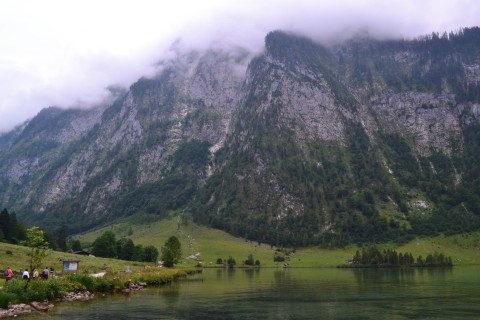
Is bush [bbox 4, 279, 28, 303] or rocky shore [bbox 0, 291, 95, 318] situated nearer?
rocky shore [bbox 0, 291, 95, 318]

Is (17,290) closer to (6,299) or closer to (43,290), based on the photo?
(6,299)

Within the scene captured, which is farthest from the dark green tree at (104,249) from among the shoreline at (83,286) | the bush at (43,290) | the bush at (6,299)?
the bush at (6,299)

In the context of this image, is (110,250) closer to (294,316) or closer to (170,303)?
(170,303)

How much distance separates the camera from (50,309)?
57.4 m

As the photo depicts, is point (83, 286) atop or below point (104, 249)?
below

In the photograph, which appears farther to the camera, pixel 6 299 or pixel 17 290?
pixel 17 290

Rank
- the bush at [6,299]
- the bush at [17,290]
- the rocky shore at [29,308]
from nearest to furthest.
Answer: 1. the rocky shore at [29,308]
2. the bush at [6,299]
3. the bush at [17,290]

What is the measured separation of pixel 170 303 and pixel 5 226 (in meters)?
119

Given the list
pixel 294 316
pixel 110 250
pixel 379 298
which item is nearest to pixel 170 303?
pixel 294 316

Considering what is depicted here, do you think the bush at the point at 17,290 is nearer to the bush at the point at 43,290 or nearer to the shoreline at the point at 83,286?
the shoreline at the point at 83,286

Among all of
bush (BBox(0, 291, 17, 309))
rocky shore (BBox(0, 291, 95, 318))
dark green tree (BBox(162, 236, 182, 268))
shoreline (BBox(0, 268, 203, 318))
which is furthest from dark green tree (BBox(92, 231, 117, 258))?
bush (BBox(0, 291, 17, 309))

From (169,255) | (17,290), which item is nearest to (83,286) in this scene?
(17,290)

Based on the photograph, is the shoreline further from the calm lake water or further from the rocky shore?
the calm lake water

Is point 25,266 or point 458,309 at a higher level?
point 25,266
